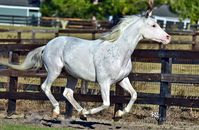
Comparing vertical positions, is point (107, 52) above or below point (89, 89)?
above

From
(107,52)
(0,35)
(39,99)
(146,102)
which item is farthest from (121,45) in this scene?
(0,35)

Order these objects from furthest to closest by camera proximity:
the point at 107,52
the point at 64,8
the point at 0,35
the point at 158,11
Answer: the point at 158,11 → the point at 64,8 → the point at 0,35 → the point at 107,52

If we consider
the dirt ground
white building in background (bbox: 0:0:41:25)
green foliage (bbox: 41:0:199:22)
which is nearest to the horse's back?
the dirt ground

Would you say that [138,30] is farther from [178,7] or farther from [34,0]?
[34,0]

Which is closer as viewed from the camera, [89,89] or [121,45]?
[121,45]

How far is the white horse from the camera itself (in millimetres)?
11195

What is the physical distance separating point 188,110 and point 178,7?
49832 millimetres

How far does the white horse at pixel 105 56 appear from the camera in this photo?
36.7ft

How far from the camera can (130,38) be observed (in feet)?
37.5

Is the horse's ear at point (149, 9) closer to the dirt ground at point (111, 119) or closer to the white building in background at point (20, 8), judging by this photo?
the dirt ground at point (111, 119)

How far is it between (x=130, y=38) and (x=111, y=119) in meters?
2.28

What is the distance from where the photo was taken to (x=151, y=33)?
1142 cm

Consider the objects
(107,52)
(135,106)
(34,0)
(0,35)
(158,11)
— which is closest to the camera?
(107,52)

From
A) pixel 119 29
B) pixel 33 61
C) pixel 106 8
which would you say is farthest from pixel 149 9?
pixel 106 8
